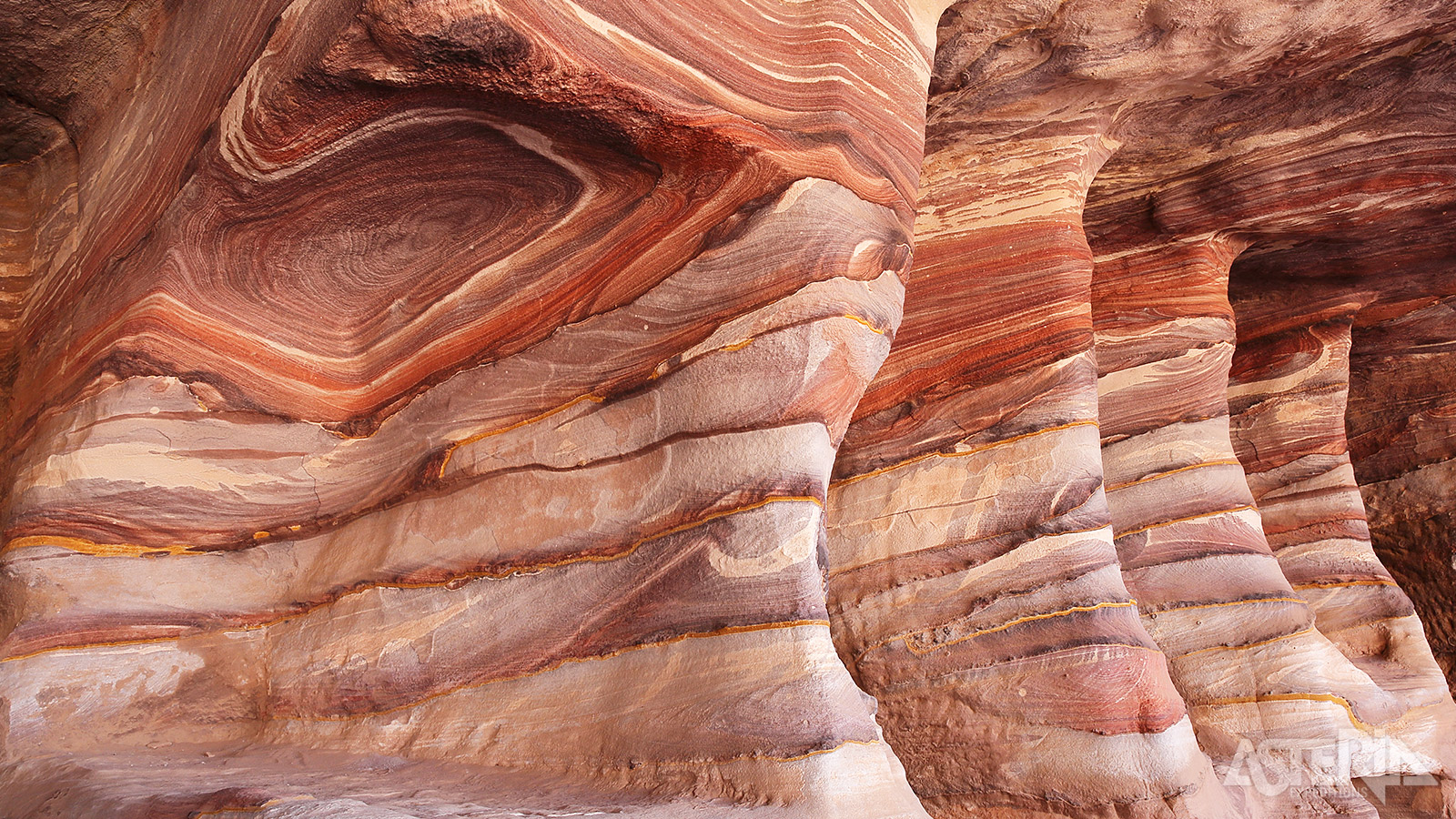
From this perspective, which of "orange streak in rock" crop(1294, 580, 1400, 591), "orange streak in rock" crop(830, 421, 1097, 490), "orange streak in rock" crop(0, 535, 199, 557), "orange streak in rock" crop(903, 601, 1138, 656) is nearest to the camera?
"orange streak in rock" crop(0, 535, 199, 557)

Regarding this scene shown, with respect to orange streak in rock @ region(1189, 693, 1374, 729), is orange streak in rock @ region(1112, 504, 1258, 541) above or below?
above

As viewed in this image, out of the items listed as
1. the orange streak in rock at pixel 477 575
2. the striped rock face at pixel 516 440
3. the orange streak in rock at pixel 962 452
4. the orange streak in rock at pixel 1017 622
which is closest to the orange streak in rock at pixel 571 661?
the striped rock face at pixel 516 440

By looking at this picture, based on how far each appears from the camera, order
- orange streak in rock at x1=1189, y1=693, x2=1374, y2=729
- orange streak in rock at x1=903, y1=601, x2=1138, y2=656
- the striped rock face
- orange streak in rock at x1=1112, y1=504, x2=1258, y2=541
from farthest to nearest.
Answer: orange streak in rock at x1=1112, y1=504, x2=1258, y2=541
orange streak in rock at x1=1189, y1=693, x2=1374, y2=729
orange streak in rock at x1=903, y1=601, x2=1138, y2=656
the striped rock face

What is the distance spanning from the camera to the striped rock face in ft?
4.54

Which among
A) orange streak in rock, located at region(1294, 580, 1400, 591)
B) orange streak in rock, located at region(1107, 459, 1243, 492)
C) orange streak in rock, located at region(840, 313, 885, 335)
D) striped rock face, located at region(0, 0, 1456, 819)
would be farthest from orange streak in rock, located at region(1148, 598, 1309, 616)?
orange streak in rock, located at region(840, 313, 885, 335)

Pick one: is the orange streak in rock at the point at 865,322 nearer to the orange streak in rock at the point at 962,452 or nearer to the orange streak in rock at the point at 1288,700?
the orange streak in rock at the point at 962,452

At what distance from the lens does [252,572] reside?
65.4 inches

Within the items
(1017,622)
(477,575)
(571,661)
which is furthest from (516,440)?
(1017,622)

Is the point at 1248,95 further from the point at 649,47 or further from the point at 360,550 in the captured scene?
the point at 360,550

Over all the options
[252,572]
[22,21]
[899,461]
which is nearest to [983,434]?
[899,461]

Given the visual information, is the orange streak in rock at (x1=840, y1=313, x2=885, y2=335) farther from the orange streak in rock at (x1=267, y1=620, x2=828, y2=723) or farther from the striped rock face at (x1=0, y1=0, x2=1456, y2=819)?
the orange streak in rock at (x1=267, y1=620, x2=828, y2=723)

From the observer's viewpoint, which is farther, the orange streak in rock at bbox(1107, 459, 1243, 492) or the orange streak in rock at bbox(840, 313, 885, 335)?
the orange streak in rock at bbox(1107, 459, 1243, 492)

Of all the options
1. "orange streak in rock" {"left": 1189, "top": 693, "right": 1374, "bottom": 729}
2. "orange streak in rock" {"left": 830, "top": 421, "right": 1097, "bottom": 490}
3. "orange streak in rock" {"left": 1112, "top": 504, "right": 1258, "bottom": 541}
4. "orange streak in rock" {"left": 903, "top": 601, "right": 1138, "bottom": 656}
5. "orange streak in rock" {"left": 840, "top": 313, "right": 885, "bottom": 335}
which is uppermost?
"orange streak in rock" {"left": 840, "top": 313, "right": 885, "bottom": 335}

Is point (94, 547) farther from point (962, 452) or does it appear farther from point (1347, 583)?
point (1347, 583)
